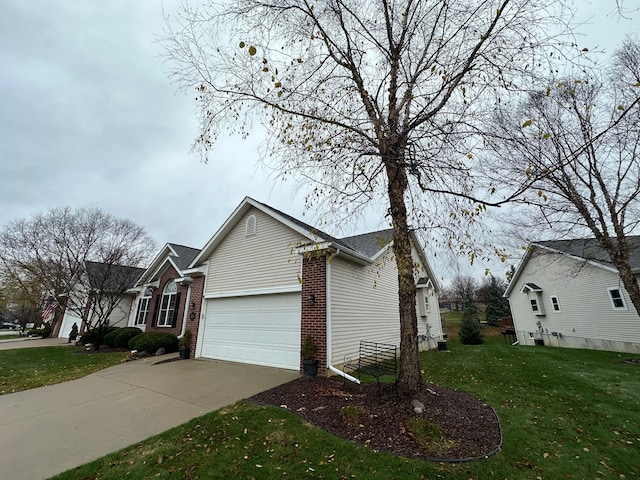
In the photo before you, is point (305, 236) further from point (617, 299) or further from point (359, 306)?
point (617, 299)

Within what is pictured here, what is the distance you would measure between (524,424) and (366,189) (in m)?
5.05

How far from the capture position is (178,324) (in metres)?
14.6

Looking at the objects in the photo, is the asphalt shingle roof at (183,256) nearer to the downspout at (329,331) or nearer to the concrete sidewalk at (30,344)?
the concrete sidewalk at (30,344)

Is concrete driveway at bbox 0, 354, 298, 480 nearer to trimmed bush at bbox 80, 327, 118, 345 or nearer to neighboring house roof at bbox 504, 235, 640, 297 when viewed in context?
trimmed bush at bbox 80, 327, 118, 345

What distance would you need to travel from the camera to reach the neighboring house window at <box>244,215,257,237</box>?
10.4 meters

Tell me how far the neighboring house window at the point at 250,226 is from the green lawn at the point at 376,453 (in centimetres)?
617

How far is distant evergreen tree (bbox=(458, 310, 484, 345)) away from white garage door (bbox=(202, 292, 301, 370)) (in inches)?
551

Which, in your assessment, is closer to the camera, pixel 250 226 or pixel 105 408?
pixel 105 408

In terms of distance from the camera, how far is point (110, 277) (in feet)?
53.9

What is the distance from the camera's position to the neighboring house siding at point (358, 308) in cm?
822

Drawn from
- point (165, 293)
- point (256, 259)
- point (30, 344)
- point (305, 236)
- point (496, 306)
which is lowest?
point (30, 344)

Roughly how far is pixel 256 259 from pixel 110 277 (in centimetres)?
1220

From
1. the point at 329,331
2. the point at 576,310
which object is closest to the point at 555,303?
the point at 576,310

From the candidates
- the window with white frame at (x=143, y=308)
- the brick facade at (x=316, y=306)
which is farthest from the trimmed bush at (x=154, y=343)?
the brick facade at (x=316, y=306)
